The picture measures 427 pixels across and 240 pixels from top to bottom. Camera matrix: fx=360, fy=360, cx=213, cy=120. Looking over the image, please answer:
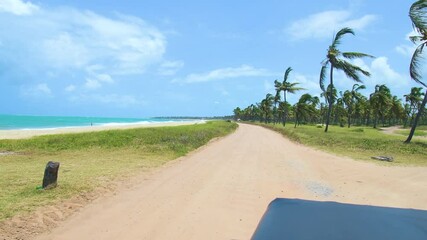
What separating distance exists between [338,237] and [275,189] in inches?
258

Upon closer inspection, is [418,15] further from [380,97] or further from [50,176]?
[380,97]

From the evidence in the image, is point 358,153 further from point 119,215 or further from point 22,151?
point 22,151

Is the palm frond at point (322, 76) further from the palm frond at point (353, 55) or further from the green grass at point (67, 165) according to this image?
the green grass at point (67, 165)

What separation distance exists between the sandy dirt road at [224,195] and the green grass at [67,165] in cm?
103

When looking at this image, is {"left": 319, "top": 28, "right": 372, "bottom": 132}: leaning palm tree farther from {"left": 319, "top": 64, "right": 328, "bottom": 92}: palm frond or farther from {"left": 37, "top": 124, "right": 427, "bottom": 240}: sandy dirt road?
{"left": 37, "top": 124, "right": 427, "bottom": 240}: sandy dirt road

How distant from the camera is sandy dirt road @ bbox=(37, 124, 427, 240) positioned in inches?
270

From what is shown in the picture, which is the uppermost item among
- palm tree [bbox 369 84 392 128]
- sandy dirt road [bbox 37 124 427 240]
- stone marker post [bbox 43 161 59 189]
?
palm tree [bbox 369 84 392 128]

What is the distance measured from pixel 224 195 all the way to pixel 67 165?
25.2ft

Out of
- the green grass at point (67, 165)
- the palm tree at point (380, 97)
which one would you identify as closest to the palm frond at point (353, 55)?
the green grass at point (67, 165)

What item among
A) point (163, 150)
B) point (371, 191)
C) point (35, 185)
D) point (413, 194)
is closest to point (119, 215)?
point (35, 185)

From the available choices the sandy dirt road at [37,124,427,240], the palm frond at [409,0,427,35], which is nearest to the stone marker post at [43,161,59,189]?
the sandy dirt road at [37,124,427,240]

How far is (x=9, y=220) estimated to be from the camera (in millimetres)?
6891

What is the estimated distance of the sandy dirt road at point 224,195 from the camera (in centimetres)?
685

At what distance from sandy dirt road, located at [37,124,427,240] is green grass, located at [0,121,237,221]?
1.03 metres
